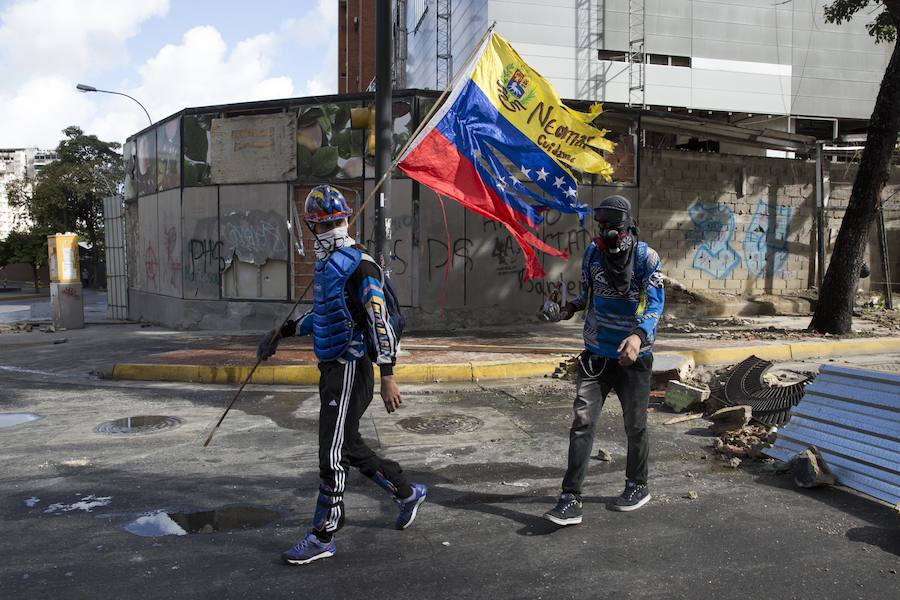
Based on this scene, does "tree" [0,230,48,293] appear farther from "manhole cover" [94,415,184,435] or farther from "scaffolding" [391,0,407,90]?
"manhole cover" [94,415,184,435]

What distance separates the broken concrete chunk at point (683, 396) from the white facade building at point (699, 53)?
2475 centimetres

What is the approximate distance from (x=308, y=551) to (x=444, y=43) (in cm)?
3382

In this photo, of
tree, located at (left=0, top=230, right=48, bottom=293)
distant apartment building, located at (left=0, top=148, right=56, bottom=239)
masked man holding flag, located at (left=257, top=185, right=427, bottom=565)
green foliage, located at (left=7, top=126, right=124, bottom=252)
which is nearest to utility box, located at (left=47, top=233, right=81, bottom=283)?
masked man holding flag, located at (left=257, top=185, right=427, bottom=565)

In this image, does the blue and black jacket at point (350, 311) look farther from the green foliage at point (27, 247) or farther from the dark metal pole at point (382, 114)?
the green foliage at point (27, 247)

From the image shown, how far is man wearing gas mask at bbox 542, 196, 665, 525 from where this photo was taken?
381cm

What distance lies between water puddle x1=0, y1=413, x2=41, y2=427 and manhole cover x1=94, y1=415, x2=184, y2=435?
89cm

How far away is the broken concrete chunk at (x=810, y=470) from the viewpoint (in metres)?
4.31

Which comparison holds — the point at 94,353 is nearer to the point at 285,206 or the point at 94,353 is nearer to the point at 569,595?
the point at 285,206

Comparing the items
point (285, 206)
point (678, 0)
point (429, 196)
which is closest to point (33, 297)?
point (285, 206)

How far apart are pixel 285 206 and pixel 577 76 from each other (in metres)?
19.8

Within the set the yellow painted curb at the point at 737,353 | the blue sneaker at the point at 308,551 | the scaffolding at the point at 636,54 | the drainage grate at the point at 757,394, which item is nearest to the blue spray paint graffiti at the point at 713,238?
the yellow painted curb at the point at 737,353

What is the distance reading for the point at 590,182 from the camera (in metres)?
13.9

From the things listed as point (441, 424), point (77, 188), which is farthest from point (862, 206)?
point (77, 188)

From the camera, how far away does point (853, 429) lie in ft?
14.8
